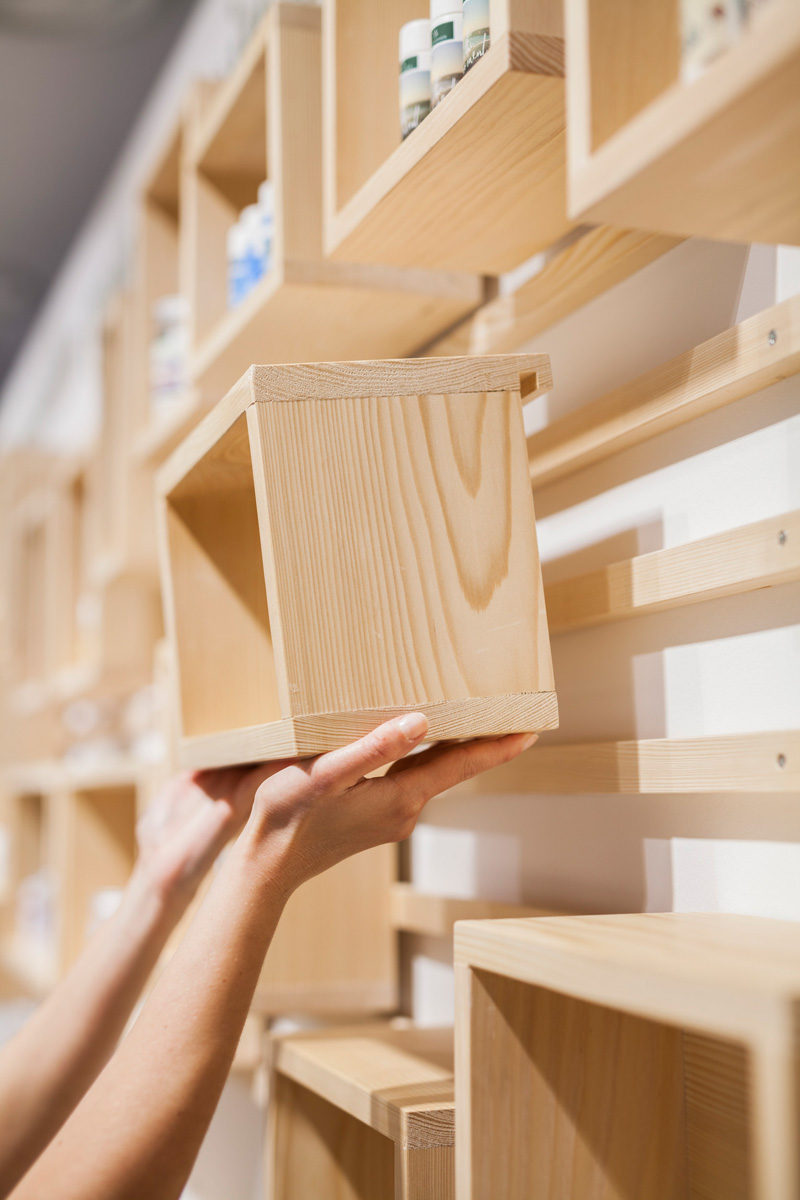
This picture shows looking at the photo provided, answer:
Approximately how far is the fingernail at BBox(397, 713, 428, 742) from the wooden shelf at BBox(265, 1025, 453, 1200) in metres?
0.35

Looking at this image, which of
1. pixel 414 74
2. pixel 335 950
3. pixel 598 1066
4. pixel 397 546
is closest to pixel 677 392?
pixel 397 546

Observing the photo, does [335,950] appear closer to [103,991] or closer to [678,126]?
[103,991]

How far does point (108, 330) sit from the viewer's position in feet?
7.92

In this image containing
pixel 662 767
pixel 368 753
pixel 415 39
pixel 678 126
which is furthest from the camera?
pixel 415 39

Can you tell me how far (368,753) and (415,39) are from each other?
0.63 metres

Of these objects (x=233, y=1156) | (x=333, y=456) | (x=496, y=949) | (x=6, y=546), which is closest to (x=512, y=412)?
(x=333, y=456)

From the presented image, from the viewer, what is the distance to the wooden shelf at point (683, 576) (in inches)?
31.5

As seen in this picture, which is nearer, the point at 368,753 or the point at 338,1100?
the point at 368,753

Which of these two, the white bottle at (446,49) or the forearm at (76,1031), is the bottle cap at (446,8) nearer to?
the white bottle at (446,49)

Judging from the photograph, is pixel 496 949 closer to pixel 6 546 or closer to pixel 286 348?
pixel 286 348

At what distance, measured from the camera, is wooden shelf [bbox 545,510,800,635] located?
801 millimetres

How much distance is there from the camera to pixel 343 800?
0.85 metres

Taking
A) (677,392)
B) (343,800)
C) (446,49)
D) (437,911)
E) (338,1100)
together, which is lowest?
(338,1100)

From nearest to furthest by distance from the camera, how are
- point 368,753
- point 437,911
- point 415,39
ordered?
point 368,753 < point 415,39 < point 437,911
